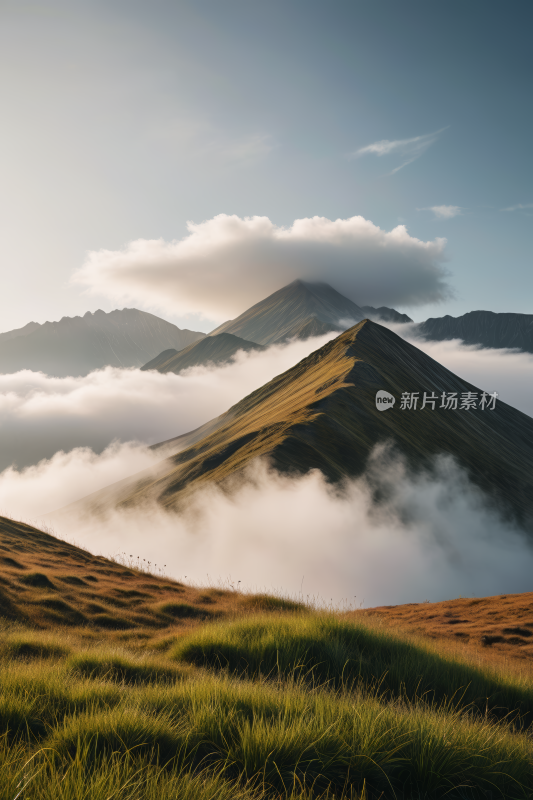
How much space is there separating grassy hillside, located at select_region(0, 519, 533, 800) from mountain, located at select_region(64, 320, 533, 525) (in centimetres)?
7951

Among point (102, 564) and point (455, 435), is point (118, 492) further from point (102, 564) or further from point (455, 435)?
point (102, 564)

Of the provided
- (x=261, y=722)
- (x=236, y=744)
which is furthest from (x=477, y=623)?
(x=236, y=744)

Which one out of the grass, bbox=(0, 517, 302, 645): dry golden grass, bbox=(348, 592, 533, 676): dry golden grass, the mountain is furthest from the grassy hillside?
the mountain

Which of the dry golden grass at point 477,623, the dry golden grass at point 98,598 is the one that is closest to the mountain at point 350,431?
the dry golden grass at point 477,623

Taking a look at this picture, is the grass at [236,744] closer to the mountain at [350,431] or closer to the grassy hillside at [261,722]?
the grassy hillside at [261,722]

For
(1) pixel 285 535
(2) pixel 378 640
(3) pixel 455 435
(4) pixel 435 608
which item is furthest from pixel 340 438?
(2) pixel 378 640

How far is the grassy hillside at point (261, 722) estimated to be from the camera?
3.92 meters

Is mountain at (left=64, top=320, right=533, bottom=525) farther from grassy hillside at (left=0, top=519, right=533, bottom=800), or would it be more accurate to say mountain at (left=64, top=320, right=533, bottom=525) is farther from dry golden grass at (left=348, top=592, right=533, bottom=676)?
grassy hillside at (left=0, top=519, right=533, bottom=800)

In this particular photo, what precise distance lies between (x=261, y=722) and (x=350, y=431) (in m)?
100

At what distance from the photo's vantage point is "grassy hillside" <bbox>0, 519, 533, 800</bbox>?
3918mm

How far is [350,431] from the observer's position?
4058 inches

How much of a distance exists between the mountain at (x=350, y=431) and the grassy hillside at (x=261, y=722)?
261 ft

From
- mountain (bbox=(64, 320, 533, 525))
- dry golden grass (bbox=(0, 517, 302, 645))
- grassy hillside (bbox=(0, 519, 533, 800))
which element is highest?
mountain (bbox=(64, 320, 533, 525))

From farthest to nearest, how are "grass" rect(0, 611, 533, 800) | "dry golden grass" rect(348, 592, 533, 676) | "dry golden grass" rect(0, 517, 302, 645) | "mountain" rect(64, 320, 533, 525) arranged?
1. "mountain" rect(64, 320, 533, 525)
2. "dry golden grass" rect(348, 592, 533, 676)
3. "dry golden grass" rect(0, 517, 302, 645)
4. "grass" rect(0, 611, 533, 800)
